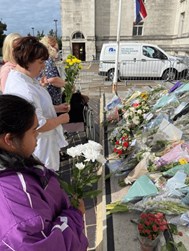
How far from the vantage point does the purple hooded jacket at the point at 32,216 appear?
0.80 metres

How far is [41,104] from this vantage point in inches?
82.2

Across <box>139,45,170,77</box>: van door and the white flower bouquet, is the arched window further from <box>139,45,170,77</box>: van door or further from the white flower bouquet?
the white flower bouquet

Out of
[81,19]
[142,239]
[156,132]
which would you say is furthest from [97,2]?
[142,239]

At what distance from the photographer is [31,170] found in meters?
0.93

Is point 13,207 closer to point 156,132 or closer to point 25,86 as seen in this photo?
point 25,86

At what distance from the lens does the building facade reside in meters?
24.7

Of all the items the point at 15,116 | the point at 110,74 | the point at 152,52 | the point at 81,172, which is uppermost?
the point at 15,116

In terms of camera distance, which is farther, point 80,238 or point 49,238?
point 80,238

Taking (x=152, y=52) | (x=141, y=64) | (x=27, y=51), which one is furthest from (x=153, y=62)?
(x=27, y=51)

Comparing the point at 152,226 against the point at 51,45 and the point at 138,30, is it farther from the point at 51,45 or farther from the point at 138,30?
the point at 138,30

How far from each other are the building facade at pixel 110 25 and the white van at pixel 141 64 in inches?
516

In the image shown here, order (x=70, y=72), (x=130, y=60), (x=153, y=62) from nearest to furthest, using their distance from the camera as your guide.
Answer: (x=70, y=72) → (x=130, y=60) → (x=153, y=62)

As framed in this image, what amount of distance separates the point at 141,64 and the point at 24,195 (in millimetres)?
12095

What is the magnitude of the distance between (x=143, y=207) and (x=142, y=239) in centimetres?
33
